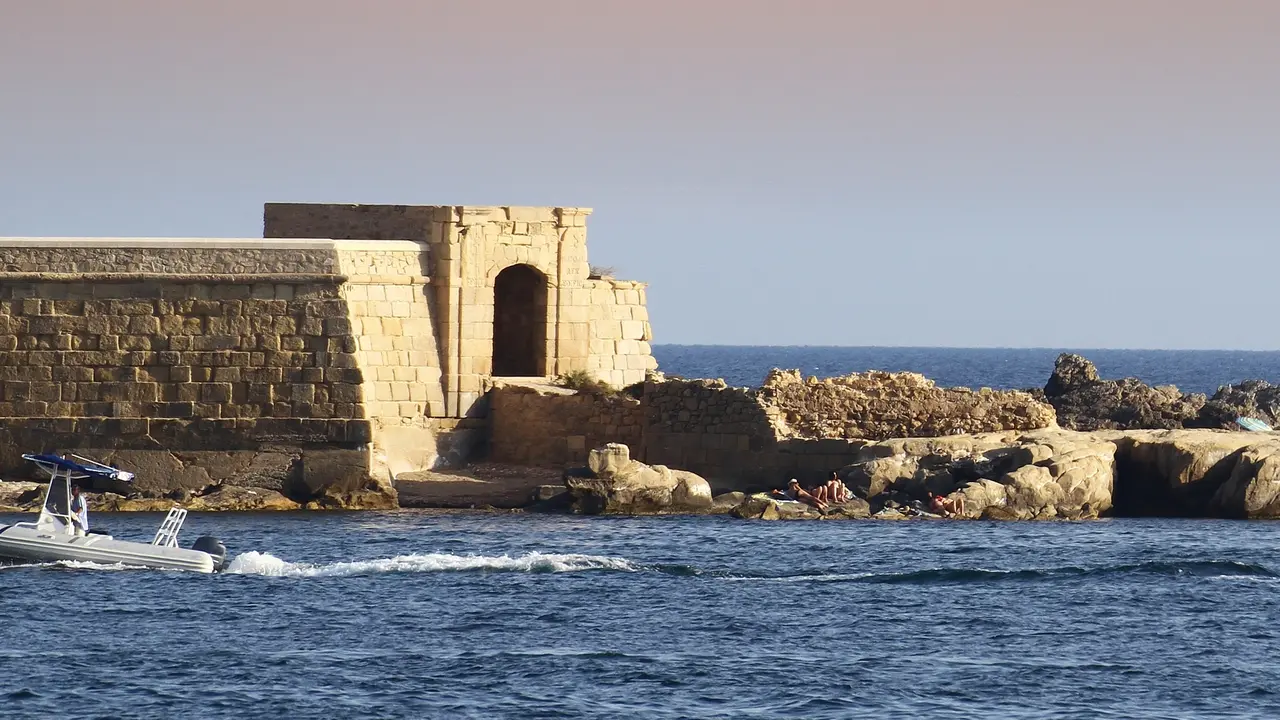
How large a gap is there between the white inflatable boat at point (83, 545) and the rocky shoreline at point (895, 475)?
5143 millimetres

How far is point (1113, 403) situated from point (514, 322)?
10.8 metres

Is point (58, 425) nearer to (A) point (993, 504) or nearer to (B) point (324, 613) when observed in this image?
(B) point (324, 613)

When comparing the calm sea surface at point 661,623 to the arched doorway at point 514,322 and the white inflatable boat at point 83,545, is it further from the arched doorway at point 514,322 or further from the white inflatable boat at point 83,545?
the arched doorway at point 514,322

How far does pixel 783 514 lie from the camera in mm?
32719

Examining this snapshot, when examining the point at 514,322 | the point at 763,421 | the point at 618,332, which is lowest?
the point at 763,421

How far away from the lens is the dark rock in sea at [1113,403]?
128 ft

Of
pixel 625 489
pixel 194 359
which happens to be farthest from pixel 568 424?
pixel 194 359

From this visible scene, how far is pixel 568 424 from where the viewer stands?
36.1 m

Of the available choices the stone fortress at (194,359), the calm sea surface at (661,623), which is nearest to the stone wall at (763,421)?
the calm sea surface at (661,623)

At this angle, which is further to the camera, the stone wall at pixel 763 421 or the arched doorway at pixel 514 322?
the arched doorway at pixel 514 322

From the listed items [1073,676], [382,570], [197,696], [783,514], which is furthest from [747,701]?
[783,514]

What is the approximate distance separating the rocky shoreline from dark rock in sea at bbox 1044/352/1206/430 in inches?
108

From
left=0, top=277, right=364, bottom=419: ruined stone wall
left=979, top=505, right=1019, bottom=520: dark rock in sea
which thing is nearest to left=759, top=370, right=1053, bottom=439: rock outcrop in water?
left=979, top=505, right=1019, bottom=520: dark rock in sea

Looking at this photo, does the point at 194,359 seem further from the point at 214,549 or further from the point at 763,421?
the point at 763,421
